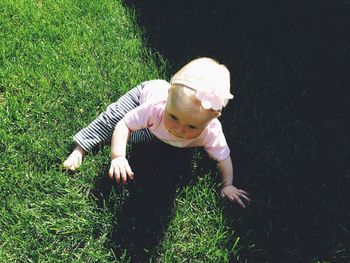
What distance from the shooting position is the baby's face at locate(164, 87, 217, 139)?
2072mm

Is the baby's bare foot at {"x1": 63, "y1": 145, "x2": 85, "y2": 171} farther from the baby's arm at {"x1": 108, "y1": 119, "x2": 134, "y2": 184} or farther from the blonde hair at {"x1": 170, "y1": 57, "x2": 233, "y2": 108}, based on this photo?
the blonde hair at {"x1": 170, "y1": 57, "x2": 233, "y2": 108}

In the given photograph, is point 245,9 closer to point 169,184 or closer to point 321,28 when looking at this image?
point 321,28

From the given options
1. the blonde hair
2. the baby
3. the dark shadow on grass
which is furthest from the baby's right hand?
the dark shadow on grass

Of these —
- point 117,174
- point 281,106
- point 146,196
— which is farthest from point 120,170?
point 281,106

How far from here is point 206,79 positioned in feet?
6.80

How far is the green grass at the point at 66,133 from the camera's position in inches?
92.4

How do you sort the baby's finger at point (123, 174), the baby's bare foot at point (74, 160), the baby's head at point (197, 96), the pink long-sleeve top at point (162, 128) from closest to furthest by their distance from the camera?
1. the baby's head at point (197, 96)
2. the baby's finger at point (123, 174)
3. the pink long-sleeve top at point (162, 128)
4. the baby's bare foot at point (74, 160)

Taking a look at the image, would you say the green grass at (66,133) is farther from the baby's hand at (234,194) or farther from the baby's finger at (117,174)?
the baby's finger at (117,174)

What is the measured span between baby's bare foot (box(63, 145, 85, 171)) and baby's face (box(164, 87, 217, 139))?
627 mm

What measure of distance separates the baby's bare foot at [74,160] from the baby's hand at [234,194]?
85cm

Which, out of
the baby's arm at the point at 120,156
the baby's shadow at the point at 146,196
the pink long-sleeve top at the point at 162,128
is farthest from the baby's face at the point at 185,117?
the baby's shadow at the point at 146,196

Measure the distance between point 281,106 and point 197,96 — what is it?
1.26m

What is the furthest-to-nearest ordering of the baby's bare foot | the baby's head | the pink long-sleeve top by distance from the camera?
the baby's bare foot, the pink long-sleeve top, the baby's head

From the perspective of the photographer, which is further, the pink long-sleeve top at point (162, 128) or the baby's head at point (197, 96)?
the pink long-sleeve top at point (162, 128)
